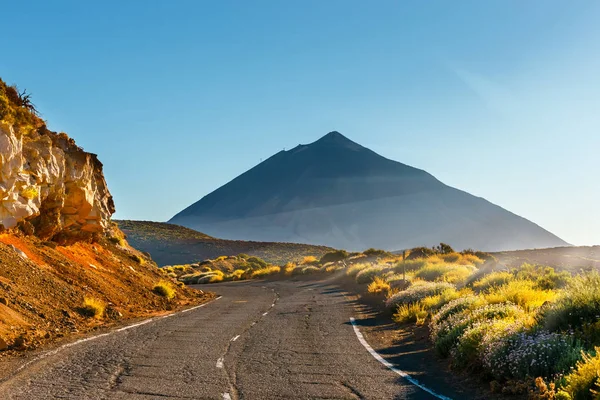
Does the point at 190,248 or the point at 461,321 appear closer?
the point at 461,321

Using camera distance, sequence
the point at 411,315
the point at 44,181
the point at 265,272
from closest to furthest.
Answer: the point at 411,315 → the point at 44,181 → the point at 265,272

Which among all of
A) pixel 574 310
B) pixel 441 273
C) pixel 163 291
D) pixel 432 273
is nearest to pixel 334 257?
pixel 432 273

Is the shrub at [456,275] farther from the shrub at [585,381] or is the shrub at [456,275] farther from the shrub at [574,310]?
the shrub at [585,381]

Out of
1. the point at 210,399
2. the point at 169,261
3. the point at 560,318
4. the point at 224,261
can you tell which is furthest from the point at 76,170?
the point at 169,261

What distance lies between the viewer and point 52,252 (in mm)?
21078

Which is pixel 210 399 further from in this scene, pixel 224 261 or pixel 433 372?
pixel 224 261

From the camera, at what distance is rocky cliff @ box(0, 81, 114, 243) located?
1727 cm

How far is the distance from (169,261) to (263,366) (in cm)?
8035

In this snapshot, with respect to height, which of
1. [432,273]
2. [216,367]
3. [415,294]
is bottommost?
[216,367]

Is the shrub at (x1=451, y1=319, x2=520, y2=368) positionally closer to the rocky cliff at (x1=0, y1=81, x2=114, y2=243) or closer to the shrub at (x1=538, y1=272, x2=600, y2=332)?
the shrub at (x1=538, y1=272, x2=600, y2=332)

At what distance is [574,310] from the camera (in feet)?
31.5

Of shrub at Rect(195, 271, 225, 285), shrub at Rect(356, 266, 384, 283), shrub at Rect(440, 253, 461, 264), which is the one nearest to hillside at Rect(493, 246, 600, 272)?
shrub at Rect(440, 253, 461, 264)

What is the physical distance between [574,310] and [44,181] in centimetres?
1896

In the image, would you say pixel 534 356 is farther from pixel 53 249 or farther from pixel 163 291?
pixel 163 291
